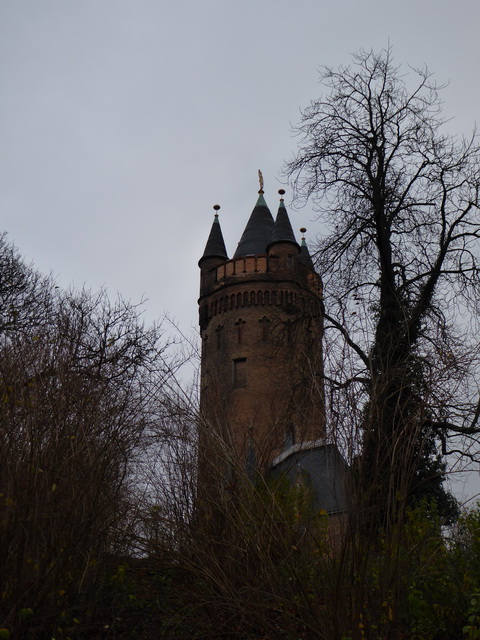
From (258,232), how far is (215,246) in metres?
2.23

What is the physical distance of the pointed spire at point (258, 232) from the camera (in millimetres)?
31859

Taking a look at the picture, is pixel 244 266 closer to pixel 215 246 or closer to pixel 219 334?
pixel 215 246

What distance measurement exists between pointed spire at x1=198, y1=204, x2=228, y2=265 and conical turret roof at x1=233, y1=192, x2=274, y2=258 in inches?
32.5

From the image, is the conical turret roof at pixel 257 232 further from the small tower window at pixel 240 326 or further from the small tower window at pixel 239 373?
the small tower window at pixel 239 373

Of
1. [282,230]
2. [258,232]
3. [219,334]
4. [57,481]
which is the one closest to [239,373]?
[219,334]

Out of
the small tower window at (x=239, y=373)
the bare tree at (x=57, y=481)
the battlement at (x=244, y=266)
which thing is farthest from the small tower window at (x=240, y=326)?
the bare tree at (x=57, y=481)

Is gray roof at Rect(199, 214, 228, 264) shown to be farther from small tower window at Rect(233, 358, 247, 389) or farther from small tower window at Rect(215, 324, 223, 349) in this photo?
small tower window at Rect(233, 358, 247, 389)

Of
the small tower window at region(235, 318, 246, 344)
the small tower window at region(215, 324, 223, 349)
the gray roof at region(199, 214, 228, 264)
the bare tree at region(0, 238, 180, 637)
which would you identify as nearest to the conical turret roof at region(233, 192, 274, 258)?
the gray roof at region(199, 214, 228, 264)

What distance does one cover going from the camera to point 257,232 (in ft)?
108

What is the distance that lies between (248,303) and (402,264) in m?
16.3

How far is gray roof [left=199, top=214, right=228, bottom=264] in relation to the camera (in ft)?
107

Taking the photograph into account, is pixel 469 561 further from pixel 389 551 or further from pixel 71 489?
pixel 71 489

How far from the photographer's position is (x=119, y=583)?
5.99 m

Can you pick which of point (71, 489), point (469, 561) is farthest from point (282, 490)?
point (71, 489)
